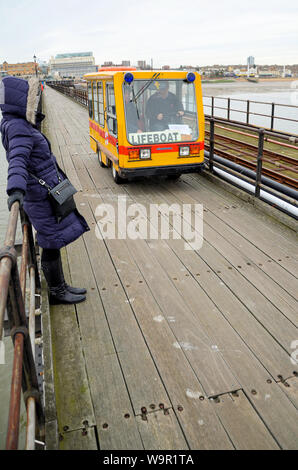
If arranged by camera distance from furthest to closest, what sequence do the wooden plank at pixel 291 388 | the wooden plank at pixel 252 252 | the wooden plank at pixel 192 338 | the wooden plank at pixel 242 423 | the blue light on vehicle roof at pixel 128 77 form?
1. the blue light on vehicle roof at pixel 128 77
2. the wooden plank at pixel 252 252
3. the wooden plank at pixel 192 338
4. the wooden plank at pixel 291 388
5. the wooden plank at pixel 242 423

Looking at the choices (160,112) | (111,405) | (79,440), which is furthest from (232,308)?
(160,112)

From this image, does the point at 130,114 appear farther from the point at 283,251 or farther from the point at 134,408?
the point at 134,408

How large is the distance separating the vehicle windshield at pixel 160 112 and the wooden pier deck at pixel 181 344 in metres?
2.17

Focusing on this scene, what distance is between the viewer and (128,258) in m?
4.44

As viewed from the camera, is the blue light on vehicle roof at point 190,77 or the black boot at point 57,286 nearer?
the black boot at point 57,286

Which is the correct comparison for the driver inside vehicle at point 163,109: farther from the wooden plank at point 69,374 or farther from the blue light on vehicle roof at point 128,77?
the wooden plank at point 69,374

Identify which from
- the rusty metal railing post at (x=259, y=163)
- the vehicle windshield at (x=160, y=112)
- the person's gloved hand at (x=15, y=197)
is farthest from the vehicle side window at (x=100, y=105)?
the person's gloved hand at (x=15, y=197)

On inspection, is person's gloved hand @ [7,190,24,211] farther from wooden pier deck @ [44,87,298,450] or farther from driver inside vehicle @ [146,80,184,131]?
driver inside vehicle @ [146,80,184,131]

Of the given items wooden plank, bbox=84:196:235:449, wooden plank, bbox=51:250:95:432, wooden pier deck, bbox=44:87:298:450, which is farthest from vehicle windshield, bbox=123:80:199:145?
wooden plank, bbox=51:250:95:432

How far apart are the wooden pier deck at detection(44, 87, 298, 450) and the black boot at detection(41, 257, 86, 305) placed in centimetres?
9

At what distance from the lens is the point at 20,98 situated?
279 centimetres

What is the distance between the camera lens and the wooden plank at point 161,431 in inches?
88.0

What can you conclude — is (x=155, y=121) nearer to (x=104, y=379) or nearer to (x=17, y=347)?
(x=104, y=379)

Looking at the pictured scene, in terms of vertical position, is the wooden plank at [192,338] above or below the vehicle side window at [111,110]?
below
